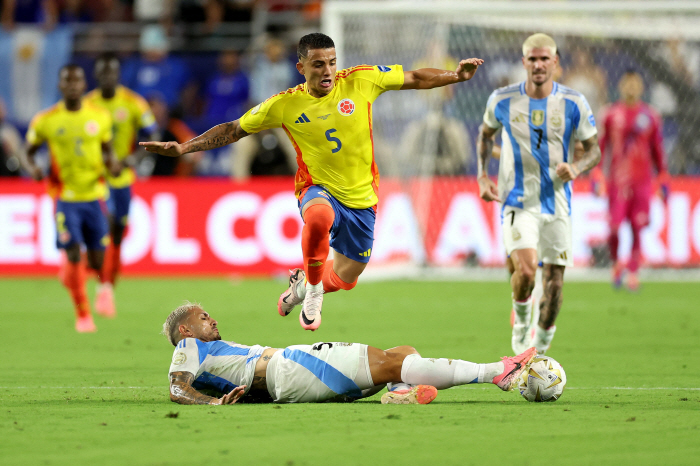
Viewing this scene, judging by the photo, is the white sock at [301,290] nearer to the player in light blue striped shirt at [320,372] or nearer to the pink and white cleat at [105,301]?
the player in light blue striped shirt at [320,372]

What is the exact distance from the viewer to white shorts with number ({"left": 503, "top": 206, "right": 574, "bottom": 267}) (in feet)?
26.1

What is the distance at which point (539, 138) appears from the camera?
316 inches

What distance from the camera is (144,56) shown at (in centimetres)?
1908

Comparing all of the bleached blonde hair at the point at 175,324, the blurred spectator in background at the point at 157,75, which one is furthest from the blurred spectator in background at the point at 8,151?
the bleached blonde hair at the point at 175,324

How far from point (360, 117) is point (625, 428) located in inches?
121

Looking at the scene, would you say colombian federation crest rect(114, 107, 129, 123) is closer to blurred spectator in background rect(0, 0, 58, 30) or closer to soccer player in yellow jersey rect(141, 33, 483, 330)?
soccer player in yellow jersey rect(141, 33, 483, 330)

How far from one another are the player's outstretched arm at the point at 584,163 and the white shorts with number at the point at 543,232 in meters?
0.49

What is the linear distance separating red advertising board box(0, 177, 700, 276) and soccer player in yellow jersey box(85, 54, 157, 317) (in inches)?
146

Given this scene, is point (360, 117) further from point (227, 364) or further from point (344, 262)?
point (227, 364)

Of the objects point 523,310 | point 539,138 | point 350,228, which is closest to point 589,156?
point 539,138

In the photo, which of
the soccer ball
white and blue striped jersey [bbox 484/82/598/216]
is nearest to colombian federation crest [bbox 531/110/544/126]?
white and blue striped jersey [bbox 484/82/598/216]

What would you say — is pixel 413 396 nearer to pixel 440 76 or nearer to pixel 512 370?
pixel 512 370

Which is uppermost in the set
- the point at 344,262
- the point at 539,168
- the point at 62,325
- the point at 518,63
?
the point at 518,63

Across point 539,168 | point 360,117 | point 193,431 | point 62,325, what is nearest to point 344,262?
point 360,117
